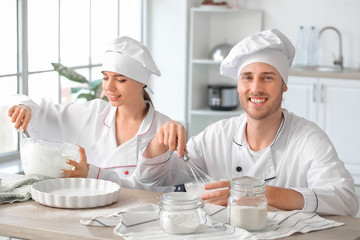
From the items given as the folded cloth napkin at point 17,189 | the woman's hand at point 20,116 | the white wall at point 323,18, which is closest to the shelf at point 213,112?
the white wall at point 323,18

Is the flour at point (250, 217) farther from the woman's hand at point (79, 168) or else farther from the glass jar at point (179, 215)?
the woman's hand at point (79, 168)

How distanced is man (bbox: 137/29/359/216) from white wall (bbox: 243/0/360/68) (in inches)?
131

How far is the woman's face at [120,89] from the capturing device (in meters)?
2.88

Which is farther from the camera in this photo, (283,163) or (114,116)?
(114,116)

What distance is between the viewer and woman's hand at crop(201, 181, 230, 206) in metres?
2.07

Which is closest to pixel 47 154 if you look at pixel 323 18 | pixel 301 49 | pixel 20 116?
pixel 20 116

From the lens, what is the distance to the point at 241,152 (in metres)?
2.60

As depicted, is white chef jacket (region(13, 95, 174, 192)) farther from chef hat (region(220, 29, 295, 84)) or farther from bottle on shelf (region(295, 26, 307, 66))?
bottle on shelf (region(295, 26, 307, 66))

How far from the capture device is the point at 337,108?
5.32m

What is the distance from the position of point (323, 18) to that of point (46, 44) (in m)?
2.52

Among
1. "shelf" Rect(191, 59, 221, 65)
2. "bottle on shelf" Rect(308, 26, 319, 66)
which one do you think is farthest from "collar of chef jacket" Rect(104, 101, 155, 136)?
"bottle on shelf" Rect(308, 26, 319, 66)

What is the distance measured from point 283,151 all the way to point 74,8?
9.29 ft

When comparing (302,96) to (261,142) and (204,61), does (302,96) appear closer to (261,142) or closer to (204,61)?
(204,61)

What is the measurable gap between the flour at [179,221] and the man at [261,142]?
1.54 feet
